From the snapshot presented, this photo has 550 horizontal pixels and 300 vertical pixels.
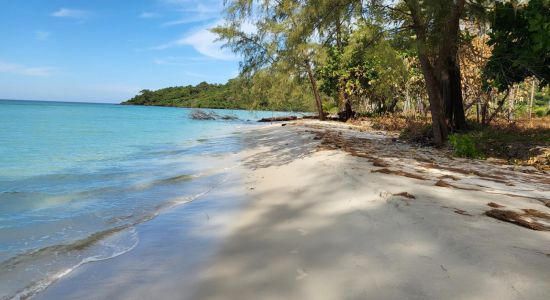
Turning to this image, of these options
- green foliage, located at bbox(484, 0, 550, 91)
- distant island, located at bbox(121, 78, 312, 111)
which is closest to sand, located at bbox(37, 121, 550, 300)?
green foliage, located at bbox(484, 0, 550, 91)

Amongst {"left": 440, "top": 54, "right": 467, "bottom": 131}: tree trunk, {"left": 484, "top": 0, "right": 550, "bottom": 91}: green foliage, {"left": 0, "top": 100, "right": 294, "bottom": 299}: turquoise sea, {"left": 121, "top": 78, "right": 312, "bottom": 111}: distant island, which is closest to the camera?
{"left": 0, "top": 100, "right": 294, "bottom": 299}: turquoise sea

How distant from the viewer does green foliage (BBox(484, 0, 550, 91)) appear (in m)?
7.48

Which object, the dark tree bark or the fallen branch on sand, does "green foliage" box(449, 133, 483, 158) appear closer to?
the dark tree bark

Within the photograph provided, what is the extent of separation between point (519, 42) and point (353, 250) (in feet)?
29.0

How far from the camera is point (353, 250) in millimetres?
2576

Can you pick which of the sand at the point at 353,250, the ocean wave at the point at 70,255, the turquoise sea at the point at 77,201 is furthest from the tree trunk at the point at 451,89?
the ocean wave at the point at 70,255

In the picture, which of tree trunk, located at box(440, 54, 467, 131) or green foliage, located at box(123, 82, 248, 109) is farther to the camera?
green foliage, located at box(123, 82, 248, 109)

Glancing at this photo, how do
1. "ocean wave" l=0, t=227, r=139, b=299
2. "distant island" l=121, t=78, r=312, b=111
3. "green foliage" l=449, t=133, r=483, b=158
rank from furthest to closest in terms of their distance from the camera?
1. "distant island" l=121, t=78, r=312, b=111
2. "green foliage" l=449, t=133, r=483, b=158
3. "ocean wave" l=0, t=227, r=139, b=299

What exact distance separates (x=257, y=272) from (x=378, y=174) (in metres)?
2.87

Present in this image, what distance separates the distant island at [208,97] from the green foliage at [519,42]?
19.9 meters

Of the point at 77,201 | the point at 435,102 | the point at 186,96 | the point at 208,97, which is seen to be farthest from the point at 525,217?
the point at 186,96

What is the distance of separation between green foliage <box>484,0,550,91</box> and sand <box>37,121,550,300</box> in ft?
14.9

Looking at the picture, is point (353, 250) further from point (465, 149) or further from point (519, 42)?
point (519, 42)

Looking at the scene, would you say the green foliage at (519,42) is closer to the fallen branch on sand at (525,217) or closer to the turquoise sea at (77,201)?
the fallen branch on sand at (525,217)
